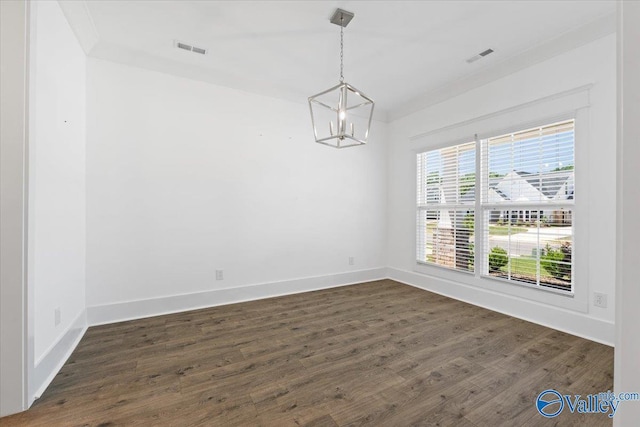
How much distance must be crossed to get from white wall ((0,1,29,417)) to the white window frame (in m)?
4.41

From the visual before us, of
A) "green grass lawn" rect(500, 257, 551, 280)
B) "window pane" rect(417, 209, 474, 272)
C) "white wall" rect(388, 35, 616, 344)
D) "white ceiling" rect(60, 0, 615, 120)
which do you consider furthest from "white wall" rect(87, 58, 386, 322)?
"green grass lawn" rect(500, 257, 551, 280)

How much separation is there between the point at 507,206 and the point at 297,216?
2.80 m

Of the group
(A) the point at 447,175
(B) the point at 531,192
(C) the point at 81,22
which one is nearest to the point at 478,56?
(A) the point at 447,175

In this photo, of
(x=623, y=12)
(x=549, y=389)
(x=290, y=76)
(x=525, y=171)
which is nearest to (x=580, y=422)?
(x=549, y=389)

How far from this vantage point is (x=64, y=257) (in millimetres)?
2379

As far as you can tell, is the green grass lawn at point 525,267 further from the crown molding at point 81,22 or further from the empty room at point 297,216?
the crown molding at point 81,22

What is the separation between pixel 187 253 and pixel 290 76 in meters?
2.67

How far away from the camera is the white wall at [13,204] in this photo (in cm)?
168

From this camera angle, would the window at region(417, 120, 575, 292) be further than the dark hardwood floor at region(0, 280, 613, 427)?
Yes

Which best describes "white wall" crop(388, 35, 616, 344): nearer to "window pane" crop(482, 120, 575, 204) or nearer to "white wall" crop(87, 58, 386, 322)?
"window pane" crop(482, 120, 575, 204)

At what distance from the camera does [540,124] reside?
3072mm

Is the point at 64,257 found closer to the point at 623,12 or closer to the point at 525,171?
the point at 623,12

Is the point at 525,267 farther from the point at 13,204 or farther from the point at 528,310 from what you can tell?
the point at 13,204

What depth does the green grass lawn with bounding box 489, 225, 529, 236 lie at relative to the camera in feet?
10.6
